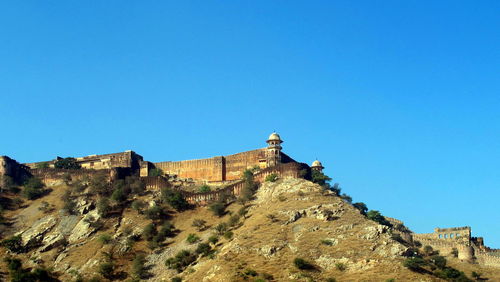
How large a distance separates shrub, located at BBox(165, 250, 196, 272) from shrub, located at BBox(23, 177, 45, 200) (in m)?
33.8

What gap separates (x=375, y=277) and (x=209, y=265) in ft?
59.7

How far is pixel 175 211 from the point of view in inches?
3898

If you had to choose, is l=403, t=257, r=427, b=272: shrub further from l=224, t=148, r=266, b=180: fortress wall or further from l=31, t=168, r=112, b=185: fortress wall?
l=31, t=168, r=112, b=185: fortress wall

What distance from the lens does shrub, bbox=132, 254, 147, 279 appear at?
83.2 meters

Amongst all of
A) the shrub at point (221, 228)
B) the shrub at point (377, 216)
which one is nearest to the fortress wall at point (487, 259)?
the shrub at point (377, 216)

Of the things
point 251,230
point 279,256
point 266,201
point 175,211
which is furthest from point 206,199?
point 279,256

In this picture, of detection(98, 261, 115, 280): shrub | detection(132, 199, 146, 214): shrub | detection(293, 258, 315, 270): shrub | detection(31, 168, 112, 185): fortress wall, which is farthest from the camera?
detection(31, 168, 112, 185): fortress wall

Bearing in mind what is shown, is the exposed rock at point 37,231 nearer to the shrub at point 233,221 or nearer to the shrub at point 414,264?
the shrub at point 233,221

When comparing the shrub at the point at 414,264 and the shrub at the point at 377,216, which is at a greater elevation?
the shrub at the point at 377,216

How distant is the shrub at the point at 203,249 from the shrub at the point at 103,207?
2051 cm

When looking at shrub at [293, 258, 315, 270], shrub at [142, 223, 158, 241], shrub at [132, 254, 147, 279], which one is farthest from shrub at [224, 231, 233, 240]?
shrub at [142, 223, 158, 241]

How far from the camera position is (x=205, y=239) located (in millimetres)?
87500

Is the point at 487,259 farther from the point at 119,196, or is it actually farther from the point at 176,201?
the point at 119,196

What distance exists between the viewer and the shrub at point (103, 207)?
324ft
